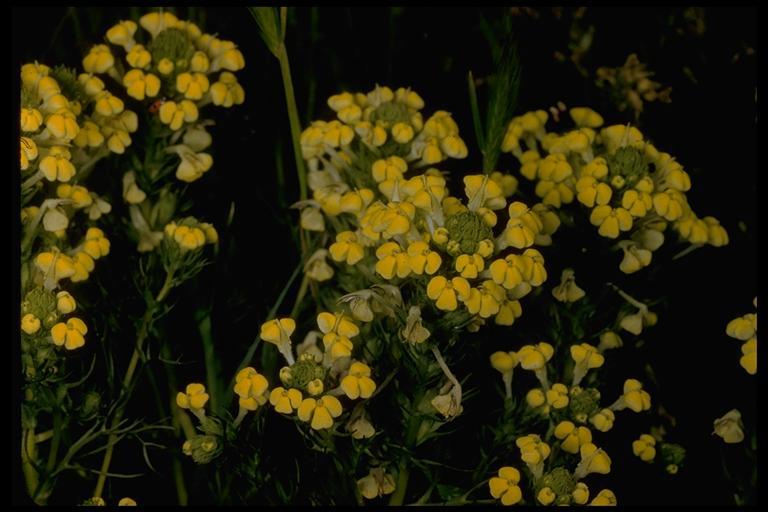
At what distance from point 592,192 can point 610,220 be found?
6 cm

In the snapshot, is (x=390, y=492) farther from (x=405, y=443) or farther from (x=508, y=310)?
(x=508, y=310)

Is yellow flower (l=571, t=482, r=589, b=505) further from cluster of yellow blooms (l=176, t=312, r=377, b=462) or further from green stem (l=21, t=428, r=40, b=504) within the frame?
green stem (l=21, t=428, r=40, b=504)

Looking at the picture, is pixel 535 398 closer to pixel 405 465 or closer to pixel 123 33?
pixel 405 465

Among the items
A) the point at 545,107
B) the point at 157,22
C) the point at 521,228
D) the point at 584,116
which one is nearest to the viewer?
the point at 521,228

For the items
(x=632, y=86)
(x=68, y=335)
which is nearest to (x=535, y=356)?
(x=68, y=335)

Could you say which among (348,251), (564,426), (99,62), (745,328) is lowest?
(564,426)

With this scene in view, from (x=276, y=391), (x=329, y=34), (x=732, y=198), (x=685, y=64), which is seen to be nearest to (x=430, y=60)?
(x=329, y=34)

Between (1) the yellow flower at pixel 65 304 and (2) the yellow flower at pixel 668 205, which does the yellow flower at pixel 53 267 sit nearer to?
(1) the yellow flower at pixel 65 304

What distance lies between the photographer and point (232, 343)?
2.18 m

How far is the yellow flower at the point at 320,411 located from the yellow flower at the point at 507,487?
29cm

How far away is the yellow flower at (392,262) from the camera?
157 centimetres

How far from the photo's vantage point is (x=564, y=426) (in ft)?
5.71

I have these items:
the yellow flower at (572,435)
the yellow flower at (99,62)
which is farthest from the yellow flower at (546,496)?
the yellow flower at (99,62)

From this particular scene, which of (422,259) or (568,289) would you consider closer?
(422,259)
